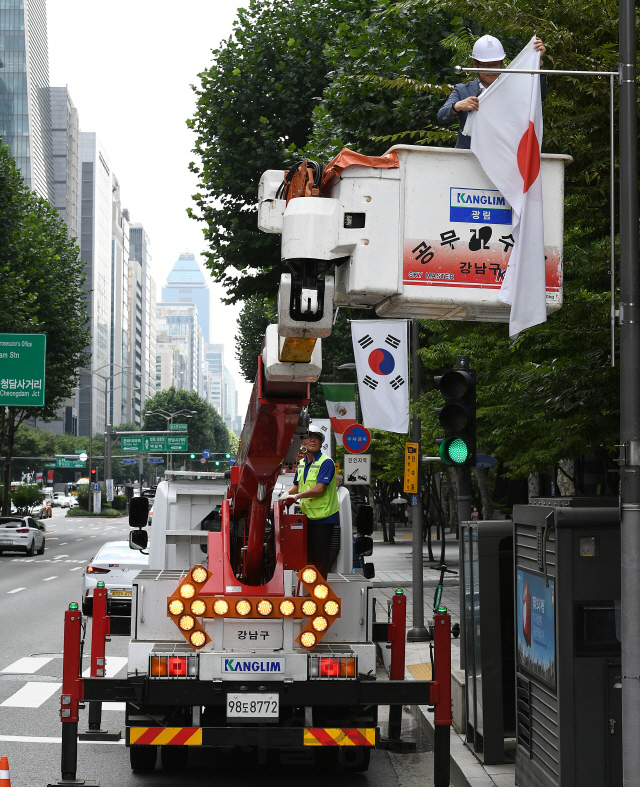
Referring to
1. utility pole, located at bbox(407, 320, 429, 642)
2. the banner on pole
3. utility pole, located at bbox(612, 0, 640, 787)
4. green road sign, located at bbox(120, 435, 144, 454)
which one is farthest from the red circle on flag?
green road sign, located at bbox(120, 435, 144, 454)

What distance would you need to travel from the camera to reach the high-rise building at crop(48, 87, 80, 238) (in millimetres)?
153125

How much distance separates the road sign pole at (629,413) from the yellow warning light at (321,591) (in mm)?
2190

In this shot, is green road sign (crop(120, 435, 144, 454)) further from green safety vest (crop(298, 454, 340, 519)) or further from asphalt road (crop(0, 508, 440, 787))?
green safety vest (crop(298, 454, 340, 519))

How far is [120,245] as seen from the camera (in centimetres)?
19600

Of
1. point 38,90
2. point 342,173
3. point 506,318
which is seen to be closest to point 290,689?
point 506,318

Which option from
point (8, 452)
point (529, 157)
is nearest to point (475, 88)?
point (529, 157)

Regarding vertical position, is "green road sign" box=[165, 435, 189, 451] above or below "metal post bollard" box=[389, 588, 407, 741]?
above

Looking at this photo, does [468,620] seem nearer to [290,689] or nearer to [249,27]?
[290,689]

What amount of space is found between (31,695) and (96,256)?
163 meters

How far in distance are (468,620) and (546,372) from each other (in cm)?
269

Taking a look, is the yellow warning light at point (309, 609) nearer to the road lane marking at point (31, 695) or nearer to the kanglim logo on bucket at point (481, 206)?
the kanglim logo on bucket at point (481, 206)

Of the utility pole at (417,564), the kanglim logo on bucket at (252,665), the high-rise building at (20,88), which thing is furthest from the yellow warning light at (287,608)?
the high-rise building at (20,88)

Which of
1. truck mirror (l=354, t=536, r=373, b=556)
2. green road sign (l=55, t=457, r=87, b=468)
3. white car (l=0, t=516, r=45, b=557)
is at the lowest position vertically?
white car (l=0, t=516, r=45, b=557)

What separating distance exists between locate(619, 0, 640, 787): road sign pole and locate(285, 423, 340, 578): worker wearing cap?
306 centimetres
